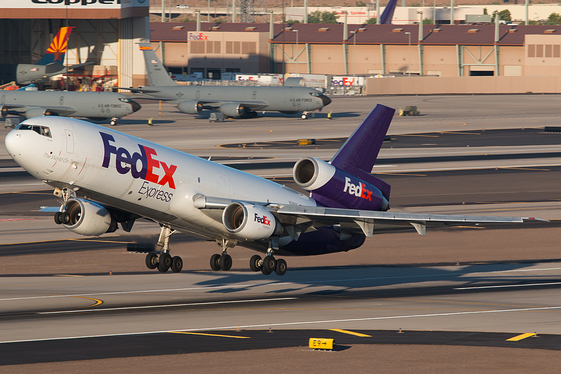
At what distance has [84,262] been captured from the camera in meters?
52.5

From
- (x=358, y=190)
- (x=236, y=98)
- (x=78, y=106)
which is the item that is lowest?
(x=358, y=190)

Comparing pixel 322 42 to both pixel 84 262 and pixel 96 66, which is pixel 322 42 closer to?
pixel 96 66

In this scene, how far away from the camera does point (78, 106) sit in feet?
389

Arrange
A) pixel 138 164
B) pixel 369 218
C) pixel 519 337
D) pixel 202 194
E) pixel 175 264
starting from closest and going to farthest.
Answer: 1. pixel 519 337
2. pixel 138 164
3. pixel 369 218
4. pixel 202 194
5. pixel 175 264

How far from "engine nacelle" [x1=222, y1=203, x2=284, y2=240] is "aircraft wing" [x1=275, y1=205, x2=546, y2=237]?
4.19ft

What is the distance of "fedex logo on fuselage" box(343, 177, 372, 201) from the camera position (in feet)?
141

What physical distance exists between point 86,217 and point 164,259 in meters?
5.00

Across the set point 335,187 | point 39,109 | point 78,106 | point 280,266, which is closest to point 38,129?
point 280,266

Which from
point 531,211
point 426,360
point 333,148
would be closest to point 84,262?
point 426,360

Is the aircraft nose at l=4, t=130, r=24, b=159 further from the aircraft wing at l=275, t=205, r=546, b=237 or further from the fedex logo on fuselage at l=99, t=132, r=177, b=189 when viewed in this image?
the aircraft wing at l=275, t=205, r=546, b=237

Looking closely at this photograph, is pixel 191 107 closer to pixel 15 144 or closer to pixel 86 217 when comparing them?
pixel 86 217

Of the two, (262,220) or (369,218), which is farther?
(369,218)

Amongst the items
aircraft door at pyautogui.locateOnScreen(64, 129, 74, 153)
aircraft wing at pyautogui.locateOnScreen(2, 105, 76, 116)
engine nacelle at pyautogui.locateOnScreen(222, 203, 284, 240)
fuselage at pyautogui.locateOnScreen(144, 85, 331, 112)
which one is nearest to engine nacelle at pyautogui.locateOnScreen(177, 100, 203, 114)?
fuselage at pyautogui.locateOnScreen(144, 85, 331, 112)

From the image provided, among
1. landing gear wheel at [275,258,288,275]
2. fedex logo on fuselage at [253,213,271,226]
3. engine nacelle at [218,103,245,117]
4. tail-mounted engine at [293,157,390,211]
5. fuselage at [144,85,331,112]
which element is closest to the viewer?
fedex logo on fuselage at [253,213,271,226]
